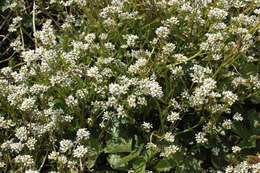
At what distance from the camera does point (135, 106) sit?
3102mm

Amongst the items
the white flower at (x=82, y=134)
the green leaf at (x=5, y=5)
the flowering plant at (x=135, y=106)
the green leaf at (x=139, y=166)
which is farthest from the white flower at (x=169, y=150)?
the green leaf at (x=5, y=5)

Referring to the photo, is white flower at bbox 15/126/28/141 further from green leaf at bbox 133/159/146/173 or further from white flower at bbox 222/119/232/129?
white flower at bbox 222/119/232/129

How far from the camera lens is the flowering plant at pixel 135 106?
3016 mm

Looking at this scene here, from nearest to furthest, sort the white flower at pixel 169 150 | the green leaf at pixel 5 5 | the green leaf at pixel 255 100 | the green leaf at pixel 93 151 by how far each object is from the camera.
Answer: the white flower at pixel 169 150 → the green leaf at pixel 93 151 → the green leaf at pixel 255 100 → the green leaf at pixel 5 5

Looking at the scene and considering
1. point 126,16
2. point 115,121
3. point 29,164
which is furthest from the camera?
point 126,16

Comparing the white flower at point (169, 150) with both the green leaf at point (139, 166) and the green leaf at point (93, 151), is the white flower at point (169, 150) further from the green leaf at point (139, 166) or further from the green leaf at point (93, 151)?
the green leaf at point (93, 151)

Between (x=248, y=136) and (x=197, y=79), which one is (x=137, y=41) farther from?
(x=248, y=136)

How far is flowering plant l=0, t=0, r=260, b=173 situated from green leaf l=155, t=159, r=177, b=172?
1cm

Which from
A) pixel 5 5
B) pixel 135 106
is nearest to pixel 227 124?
pixel 135 106

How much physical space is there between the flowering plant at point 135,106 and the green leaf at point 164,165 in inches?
0.4

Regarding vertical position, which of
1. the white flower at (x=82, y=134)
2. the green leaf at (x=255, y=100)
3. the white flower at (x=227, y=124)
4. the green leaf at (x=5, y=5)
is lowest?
the white flower at (x=82, y=134)

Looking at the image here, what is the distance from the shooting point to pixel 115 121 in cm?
330

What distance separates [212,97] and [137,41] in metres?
1.20

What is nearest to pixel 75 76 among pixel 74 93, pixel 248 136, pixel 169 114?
pixel 74 93
